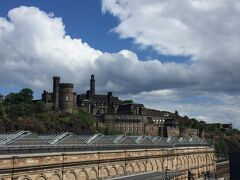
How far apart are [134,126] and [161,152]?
318 ft

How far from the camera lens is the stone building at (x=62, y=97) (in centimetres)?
15300

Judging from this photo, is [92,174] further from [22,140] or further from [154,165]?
[154,165]

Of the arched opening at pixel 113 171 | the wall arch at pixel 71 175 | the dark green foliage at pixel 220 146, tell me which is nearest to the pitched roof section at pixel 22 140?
the wall arch at pixel 71 175

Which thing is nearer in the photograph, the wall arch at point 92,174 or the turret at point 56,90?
the wall arch at point 92,174

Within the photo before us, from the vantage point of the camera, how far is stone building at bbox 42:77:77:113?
153000 millimetres

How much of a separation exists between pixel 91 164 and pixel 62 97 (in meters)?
105

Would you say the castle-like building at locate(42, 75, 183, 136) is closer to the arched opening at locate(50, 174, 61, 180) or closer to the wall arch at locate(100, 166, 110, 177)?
the wall arch at locate(100, 166, 110, 177)

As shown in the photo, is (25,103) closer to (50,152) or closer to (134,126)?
(134,126)

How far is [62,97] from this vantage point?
154250 millimetres

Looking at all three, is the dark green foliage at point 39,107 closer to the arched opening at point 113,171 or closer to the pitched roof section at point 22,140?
the arched opening at point 113,171

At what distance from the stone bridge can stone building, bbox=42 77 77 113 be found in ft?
238

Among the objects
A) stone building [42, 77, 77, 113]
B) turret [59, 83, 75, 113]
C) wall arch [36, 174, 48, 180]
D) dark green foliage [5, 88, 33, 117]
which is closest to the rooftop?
wall arch [36, 174, 48, 180]

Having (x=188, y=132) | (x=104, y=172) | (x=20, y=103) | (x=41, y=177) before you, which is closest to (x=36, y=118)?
(x=20, y=103)

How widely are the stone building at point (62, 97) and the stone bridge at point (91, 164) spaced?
72.4 metres
